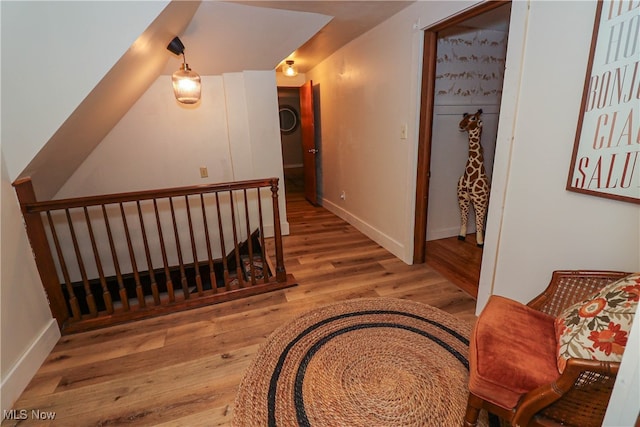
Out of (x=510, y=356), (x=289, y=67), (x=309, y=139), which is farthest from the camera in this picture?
(x=309, y=139)

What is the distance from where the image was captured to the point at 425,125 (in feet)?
8.27

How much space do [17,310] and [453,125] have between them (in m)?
3.76

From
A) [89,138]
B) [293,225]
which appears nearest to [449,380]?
[293,225]

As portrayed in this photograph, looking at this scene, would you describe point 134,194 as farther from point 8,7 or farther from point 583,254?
point 583,254

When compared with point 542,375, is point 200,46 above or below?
above

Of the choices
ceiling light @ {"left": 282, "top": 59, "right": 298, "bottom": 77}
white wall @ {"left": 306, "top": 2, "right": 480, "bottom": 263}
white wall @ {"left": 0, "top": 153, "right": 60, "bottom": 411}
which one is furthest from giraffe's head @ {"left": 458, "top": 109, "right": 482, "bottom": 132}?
white wall @ {"left": 0, "top": 153, "right": 60, "bottom": 411}

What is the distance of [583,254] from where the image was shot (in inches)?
A: 55.9

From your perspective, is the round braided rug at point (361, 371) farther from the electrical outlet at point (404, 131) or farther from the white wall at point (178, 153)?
the white wall at point (178, 153)

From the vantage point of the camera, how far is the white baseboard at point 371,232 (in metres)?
3.03

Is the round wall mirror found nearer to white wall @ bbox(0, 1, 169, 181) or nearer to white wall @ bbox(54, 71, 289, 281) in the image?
white wall @ bbox(54, 71, 289, 281)

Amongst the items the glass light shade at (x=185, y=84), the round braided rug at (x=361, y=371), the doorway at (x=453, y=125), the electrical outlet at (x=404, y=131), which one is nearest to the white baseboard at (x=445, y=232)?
the doorway at (x=453, y=125)

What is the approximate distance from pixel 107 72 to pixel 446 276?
9.46 ft

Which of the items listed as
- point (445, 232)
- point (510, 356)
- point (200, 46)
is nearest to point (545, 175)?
point (510, 356)

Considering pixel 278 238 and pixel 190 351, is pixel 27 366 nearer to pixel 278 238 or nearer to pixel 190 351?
pixel 190 351
